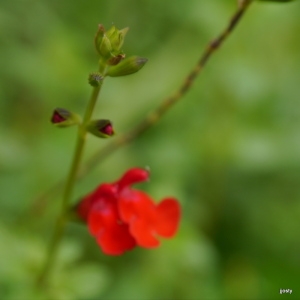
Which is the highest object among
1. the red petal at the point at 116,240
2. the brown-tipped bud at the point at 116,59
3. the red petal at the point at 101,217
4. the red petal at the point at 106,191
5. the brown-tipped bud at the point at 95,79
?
the brown-tipped bud at the point at 116,59

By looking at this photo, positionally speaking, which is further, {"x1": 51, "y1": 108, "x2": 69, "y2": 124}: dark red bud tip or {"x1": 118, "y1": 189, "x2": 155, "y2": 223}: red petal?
{"x1": 118, "y1": 189, "x2": 155, "y2": 223}: red petal

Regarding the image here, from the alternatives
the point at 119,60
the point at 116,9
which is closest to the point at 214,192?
the point at 116,9

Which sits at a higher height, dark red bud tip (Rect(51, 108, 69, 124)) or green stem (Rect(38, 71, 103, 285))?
dark red bud tip (Rect(51, 108, 69, 124))

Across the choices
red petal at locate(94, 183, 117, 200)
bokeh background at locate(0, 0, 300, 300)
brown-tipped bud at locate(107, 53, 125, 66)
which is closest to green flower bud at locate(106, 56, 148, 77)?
brown-tipped bud at locate(107, 53, 125, 66)

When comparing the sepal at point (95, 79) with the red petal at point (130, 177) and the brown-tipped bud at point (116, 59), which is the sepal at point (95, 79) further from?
the red petal at point (130, 177)

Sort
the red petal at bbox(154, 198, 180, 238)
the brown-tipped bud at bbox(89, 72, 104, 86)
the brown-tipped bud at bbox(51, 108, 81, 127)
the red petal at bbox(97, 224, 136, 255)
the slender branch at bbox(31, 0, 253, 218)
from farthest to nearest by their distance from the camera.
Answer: the slender branch at bbox(31, 0, 253, 218) < the red petal at bbox(154, 198, 180, 238) < the red petal at bbox(97, 224, 136, 255) < the brown-tipped bud at bbox(51, 108, 81, 127) < the brown-tipped bud at bbox(89, 72, 104, 86)

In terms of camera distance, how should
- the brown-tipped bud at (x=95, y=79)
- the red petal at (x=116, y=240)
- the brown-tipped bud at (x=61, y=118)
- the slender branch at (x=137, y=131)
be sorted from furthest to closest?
the slender branch at (x=137, y=131) → the red petal at (x=116, y=240) → the brown-tipped bud at (x=61, y=118) → the brown-tipped bud at (x=95, y=79)

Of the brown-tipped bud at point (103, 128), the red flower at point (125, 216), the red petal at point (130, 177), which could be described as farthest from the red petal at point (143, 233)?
the brown-tipped bud at point (103, 128)

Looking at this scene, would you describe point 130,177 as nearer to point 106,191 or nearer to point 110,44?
point 106,191

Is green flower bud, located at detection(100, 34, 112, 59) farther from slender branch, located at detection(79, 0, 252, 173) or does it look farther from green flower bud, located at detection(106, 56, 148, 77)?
slender branch, located at detection(79, 0, 252, 173)
